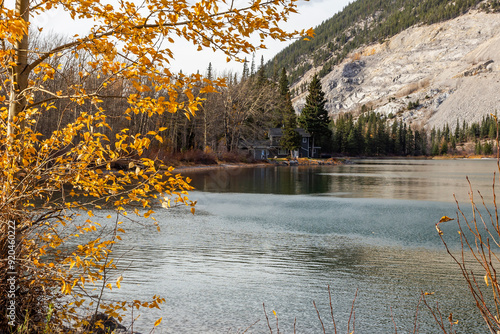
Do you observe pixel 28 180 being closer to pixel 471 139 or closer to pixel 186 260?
pixel 186 260

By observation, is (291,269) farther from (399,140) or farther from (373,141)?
(399,140)

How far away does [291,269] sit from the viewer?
9.55 m

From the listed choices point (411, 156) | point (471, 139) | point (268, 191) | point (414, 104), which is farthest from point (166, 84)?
point (414, 104)

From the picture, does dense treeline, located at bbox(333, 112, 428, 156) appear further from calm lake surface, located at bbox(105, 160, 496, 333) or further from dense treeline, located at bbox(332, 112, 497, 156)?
calm lake surface, located at bbox(105, 160, 496, 333)

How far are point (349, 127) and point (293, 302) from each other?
104166 mm

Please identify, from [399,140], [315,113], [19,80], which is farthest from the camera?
[399,140]

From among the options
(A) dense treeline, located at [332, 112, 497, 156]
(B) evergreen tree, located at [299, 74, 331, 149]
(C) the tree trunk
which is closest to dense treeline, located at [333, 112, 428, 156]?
(A) dense treeline, located at [332, 112, 497, 156]

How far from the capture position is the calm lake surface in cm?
695

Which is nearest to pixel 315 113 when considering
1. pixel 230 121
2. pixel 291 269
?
pixel 230 121

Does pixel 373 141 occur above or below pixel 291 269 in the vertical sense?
above

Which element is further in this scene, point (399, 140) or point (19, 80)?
point (399, 140)

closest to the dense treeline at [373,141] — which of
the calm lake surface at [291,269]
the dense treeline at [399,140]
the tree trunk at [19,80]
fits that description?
the dense treeline at [399,140]

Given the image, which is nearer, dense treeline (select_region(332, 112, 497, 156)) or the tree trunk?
the tree trunk

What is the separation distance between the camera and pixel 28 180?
4.00 meters
